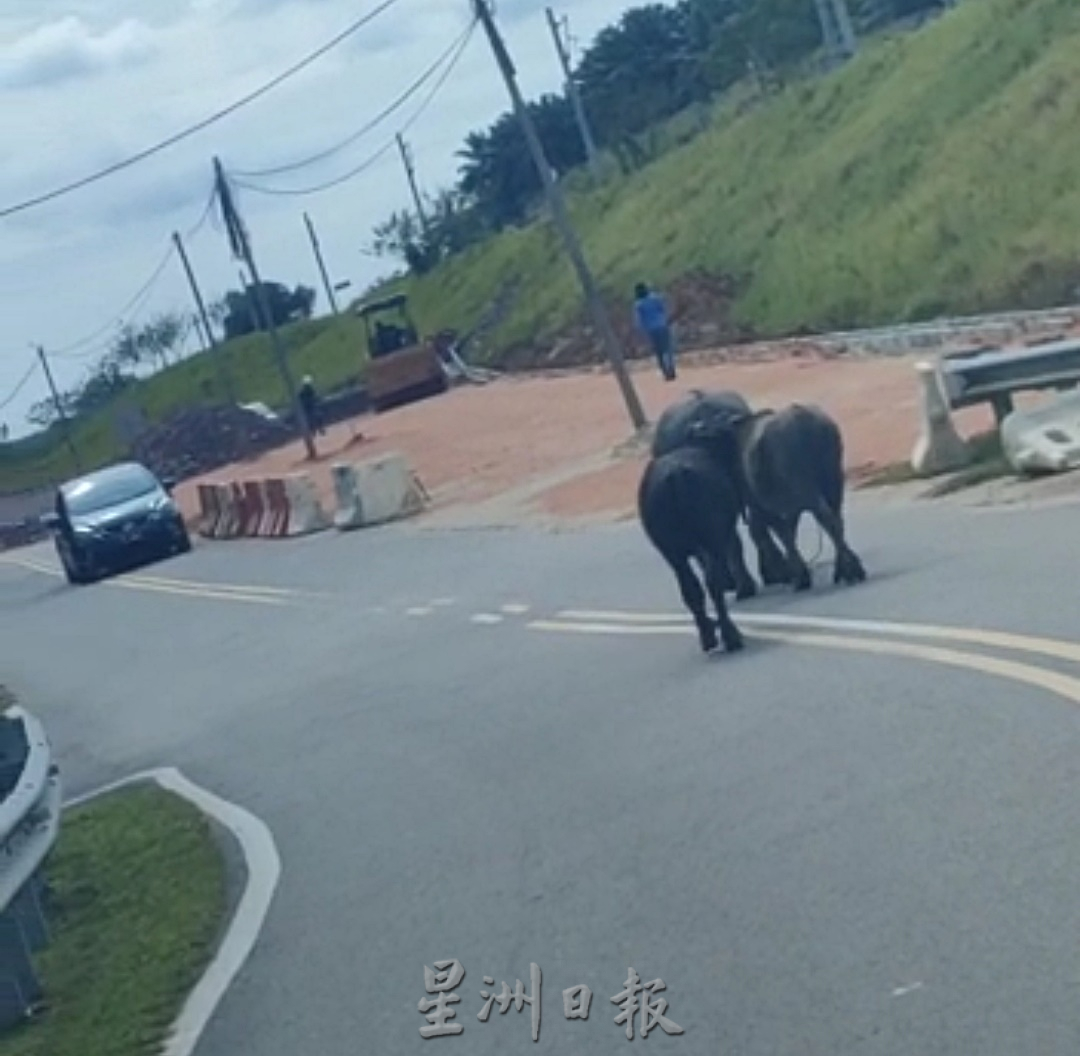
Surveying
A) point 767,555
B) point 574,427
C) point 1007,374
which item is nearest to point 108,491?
point 574,427

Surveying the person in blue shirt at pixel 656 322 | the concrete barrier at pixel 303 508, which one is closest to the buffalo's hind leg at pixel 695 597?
the concrete barrier at pixel 303 508

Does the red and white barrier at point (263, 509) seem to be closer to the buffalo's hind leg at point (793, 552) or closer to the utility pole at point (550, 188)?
the utility pole at point (550, 188)

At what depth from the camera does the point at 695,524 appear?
15.6m

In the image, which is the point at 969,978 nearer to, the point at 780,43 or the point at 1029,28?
the point at 1029,28

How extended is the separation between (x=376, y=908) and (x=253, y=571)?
1043 inches

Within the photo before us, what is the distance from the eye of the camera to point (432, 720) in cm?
1695

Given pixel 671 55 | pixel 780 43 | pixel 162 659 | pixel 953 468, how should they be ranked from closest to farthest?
pixel 953 468 < pixel 162 659 < pixel 780 43 < pixel 671 55

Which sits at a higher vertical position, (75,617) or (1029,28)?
(1029,28)

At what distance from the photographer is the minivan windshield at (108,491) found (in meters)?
47.2

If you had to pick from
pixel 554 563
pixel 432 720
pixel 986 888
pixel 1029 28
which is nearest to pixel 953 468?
pixel 554 563

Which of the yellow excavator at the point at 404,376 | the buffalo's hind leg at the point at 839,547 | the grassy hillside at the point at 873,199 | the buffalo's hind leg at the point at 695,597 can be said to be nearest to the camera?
the buffalo's hind leg at the point at 695,597

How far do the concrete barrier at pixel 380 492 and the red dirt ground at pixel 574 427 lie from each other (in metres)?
0.46

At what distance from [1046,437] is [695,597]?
545cm

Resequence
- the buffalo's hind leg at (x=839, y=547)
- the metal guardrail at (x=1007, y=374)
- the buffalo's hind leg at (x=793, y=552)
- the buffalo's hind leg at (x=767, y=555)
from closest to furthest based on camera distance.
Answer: the buffalo's hind leg at (x=839, y=547) < the buffalo's hind leg at (x=793, y=552) < the buffalo's hind leg at (x=767, y=555) < the metal guardrail at (x=1007, y=374)
